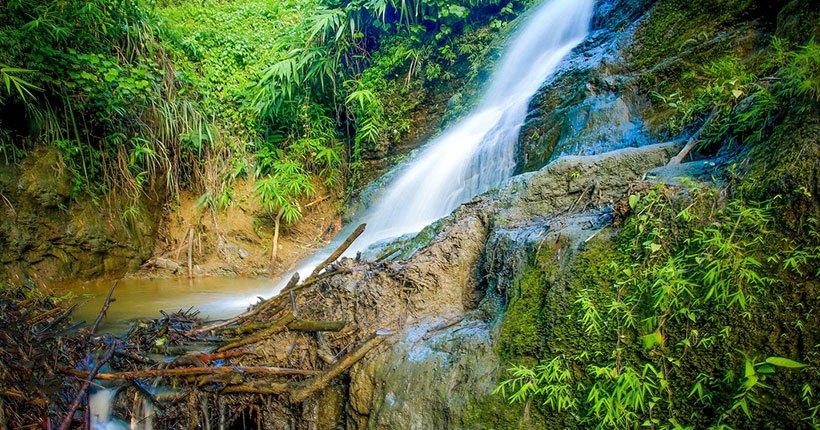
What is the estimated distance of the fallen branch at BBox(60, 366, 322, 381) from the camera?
2430mm

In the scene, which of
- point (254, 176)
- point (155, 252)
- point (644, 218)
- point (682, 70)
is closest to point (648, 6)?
point (682, 70)

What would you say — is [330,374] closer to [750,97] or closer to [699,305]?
[699,305]

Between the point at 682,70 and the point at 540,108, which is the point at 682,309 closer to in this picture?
the point at 682,70

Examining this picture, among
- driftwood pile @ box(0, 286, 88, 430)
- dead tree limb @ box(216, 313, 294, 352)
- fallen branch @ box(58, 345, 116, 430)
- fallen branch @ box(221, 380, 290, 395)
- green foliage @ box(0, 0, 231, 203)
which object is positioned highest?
green foliage @ box(0, 0, 231, 203)

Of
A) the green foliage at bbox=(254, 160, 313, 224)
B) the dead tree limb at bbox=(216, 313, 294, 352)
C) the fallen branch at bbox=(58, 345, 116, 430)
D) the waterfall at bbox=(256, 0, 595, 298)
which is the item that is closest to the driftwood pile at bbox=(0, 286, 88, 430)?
the fallen branch at bbox=(58, 345, 116, 430)

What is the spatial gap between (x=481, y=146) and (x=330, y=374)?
3898 millimetres

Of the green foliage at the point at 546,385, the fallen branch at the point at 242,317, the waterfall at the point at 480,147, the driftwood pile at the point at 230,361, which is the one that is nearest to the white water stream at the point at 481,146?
the waterfall at the point at 480,147

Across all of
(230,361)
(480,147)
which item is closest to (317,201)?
(480,147)

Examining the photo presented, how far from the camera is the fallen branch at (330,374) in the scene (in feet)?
7.74

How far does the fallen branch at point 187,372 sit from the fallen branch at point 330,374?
64 mm

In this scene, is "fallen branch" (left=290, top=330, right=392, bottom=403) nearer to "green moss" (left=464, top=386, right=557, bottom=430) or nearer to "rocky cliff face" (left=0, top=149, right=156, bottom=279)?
"green moss" (left=464, top=386, right=557, bottom=430)

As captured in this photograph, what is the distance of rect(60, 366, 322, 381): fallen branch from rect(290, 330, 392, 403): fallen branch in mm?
64

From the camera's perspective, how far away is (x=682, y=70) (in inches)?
146

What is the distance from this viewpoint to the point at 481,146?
5.47 m
